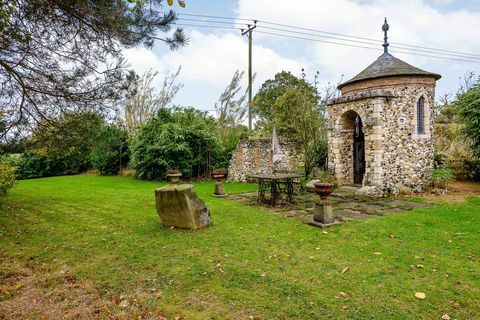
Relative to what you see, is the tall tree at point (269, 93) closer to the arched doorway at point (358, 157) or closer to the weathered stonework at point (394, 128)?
the arched doorway at point (358, 157)

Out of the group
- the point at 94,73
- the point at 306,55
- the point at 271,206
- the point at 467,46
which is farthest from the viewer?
the point at 467,46

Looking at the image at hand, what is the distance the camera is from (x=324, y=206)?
6602 mm

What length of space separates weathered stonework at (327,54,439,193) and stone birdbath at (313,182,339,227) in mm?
4793

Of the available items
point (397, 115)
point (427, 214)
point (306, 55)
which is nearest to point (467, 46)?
point (306, 55)

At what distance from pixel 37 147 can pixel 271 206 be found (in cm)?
621

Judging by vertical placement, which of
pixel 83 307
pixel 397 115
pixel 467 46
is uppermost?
pixel 467 46

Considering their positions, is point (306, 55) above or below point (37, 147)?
above

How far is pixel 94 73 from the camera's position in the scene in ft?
19.4

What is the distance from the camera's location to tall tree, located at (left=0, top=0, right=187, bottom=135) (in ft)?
15.9

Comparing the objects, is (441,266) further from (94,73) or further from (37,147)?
(37,147)

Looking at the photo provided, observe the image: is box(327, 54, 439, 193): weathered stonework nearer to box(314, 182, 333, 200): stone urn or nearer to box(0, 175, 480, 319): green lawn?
box(0, 175, 480, 319): green lawn

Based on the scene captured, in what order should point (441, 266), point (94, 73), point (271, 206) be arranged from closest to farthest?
point (441, 266) → point (94, 73) → point (271, 206)

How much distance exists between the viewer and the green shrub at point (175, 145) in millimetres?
16234

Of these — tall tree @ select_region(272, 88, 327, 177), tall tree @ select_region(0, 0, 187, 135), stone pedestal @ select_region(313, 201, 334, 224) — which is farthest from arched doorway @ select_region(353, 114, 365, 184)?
tall tree @ select_region(0, 0, 187, 135)
